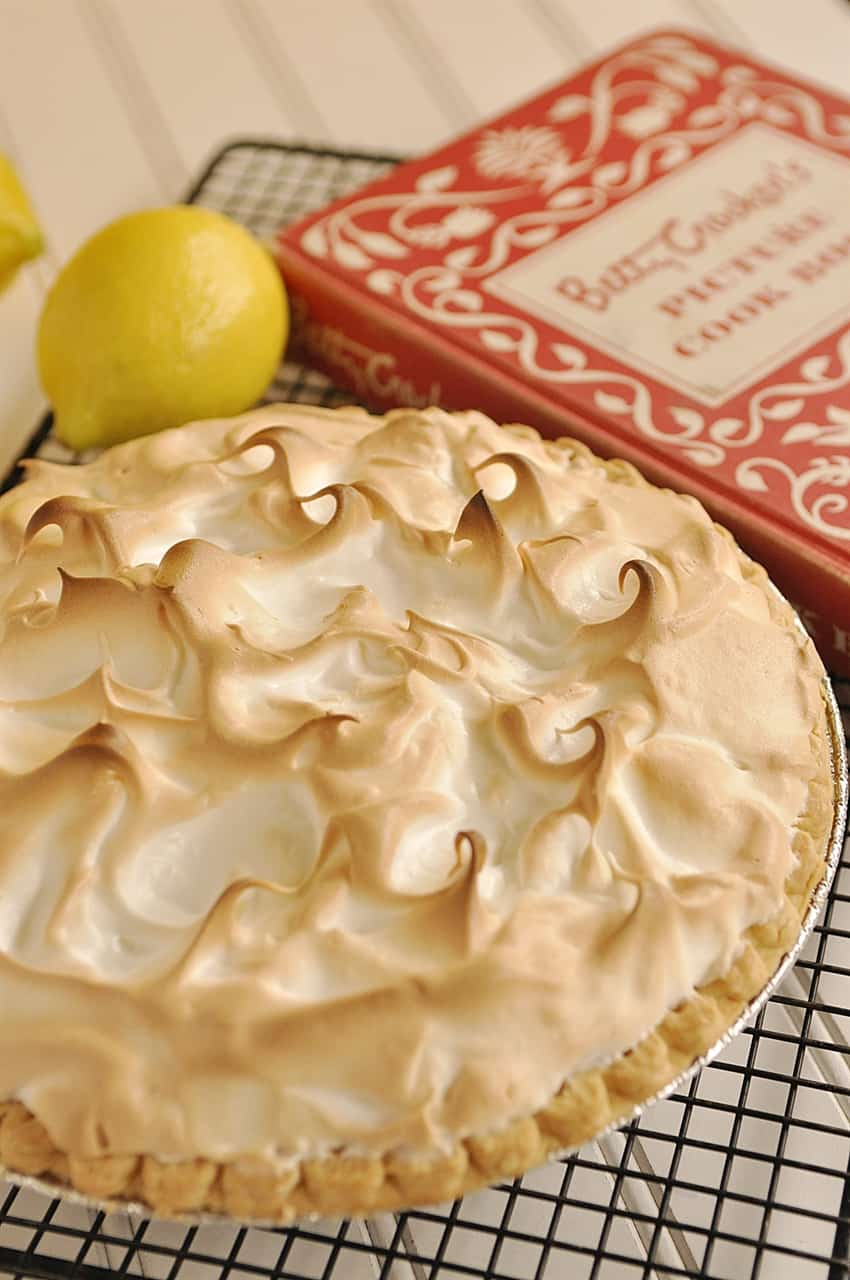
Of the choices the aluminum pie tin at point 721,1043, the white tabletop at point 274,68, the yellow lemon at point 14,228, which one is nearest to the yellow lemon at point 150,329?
the yellow lemon at point 14,228

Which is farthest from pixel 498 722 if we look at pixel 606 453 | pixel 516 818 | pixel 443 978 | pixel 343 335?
pixel 343 335

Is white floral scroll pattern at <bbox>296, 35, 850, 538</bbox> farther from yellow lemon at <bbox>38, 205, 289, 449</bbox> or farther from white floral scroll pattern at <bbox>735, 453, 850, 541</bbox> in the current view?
yellow lemon at <bbox>38, 205, 289, 449</bbox>

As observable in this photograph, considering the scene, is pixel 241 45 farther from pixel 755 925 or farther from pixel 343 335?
pixel 755 925

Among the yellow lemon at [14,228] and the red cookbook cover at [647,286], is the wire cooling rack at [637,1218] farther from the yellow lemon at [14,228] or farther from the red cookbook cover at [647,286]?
the yellow lemon at [14,228]

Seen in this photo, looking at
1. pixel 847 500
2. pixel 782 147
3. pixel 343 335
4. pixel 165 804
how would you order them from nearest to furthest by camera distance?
pixel 165 804, pixel 847 500, pixel 343 335, pixel 782 147

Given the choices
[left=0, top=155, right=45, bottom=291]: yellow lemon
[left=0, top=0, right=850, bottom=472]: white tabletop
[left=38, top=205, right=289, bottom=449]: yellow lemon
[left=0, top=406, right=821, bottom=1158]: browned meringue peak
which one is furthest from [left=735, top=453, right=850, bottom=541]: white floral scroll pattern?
[left=0, top=0, right=850, bottom=472]: white tabletop
